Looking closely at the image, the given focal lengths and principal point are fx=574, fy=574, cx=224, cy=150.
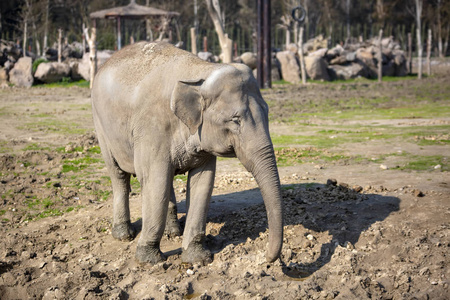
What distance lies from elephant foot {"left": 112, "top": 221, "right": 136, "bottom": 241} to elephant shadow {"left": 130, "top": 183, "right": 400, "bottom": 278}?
0.67m

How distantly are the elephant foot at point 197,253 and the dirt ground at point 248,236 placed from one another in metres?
0.08

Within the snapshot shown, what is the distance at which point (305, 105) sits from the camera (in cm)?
1992

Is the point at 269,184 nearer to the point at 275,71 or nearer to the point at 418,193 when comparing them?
the point at 418,193

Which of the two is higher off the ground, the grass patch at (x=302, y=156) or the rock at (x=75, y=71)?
the rock at (x=75, y=71)

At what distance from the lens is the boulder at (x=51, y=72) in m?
28.0

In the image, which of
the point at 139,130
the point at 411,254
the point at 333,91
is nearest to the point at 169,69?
the point at 139,130

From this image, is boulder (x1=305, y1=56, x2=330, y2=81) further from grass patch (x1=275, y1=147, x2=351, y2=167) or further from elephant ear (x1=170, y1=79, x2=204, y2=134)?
elephant ear (x1=170, y1=79, x2=204, y2=134)

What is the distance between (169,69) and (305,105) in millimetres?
14558

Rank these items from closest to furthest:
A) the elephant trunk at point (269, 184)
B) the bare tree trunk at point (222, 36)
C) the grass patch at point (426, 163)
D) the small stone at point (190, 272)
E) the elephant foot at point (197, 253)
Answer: the elephant trunk at point (269, 184) < the small stone at point (190, 272) < the elephant foot at point (197, 253) < the grass patch at point (426, 163) < the bare tree trunk at point (222, 36)

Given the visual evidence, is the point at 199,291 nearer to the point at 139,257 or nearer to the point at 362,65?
the point at 139,257

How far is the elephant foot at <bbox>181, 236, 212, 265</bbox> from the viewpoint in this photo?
592 centimetres

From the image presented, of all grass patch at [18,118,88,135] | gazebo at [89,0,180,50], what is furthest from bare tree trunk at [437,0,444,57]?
grass patch at [18,118,88,135]

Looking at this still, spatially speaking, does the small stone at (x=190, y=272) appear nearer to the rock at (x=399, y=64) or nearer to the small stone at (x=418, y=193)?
the small stone at (x=418, y=193)

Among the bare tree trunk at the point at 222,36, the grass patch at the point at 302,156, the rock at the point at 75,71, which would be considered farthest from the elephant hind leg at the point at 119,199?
the rock at the point at 75,71
